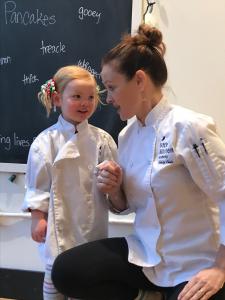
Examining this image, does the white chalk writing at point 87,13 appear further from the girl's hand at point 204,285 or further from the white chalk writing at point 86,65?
the girl's hand at point 204,285

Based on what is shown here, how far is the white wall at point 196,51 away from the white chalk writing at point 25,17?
49cm

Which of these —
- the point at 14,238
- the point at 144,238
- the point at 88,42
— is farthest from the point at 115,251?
the point at 88,42

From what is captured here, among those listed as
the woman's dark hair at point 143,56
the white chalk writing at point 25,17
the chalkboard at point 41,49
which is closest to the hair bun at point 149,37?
the woman's dark hair at point 143,56

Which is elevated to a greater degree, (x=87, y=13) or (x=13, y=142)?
(x=87, y=13)

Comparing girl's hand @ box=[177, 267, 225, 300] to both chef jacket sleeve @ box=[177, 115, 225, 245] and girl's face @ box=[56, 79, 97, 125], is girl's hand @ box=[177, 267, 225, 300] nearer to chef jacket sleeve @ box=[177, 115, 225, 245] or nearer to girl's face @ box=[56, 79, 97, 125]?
chef jacket sleeve @ box=[177, 115, 225, 245]

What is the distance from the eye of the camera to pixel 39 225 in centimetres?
137

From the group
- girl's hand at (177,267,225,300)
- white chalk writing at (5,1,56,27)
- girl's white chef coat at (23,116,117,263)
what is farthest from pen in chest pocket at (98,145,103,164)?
white chalk writing at (5,1,56,27)

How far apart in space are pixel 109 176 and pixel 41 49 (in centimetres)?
86

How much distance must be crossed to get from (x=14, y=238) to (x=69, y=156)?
2.57 feet

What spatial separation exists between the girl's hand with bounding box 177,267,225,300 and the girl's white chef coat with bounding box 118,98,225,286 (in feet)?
0.20

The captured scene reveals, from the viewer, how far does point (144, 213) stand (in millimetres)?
1190

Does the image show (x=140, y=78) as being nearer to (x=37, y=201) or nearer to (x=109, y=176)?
(x=109, y=176)

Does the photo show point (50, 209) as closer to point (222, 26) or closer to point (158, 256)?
point (158, 256)

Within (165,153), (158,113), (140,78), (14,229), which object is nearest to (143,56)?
(140,78)
